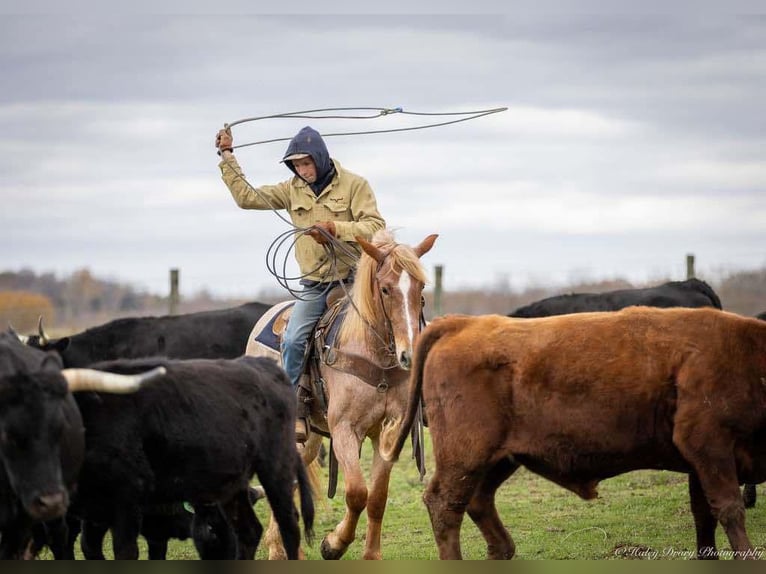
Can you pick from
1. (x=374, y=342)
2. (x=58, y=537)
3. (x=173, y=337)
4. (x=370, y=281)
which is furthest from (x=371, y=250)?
(x=173, y=337)

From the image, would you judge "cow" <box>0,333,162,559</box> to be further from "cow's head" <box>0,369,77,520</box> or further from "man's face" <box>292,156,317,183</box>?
"man's face" <box>292,156,317,183</box>

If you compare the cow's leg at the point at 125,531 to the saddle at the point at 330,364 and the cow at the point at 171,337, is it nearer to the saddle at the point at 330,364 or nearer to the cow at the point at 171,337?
the saddle at the point at 330,364

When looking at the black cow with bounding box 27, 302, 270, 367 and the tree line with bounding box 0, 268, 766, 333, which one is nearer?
the black cow with bounding box 27, 302, 270, 367

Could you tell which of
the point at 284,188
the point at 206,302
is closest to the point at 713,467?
the point at 284,188

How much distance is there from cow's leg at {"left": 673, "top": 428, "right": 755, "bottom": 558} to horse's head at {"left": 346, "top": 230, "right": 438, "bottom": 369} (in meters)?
2.23

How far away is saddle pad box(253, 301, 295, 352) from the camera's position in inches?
403

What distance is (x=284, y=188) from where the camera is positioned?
10.3 m

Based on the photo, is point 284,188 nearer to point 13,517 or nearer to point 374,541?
point 374,541

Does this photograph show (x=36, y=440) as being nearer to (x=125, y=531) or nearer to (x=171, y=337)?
(x=125, y=531)

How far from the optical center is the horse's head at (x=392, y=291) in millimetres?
8727

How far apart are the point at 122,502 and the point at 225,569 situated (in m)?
0.68

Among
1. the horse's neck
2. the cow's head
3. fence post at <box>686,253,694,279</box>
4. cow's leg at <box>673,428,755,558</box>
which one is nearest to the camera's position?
the cow's head

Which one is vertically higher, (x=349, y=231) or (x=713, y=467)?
(x=349, y=231)

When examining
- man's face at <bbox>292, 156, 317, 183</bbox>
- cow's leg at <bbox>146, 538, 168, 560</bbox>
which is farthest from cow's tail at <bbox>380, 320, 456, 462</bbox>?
man's face at <bbox>292, 156, 317, 183</bbox>
